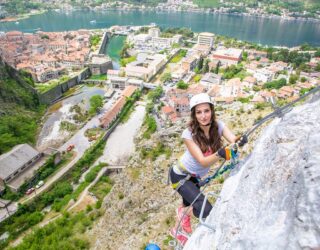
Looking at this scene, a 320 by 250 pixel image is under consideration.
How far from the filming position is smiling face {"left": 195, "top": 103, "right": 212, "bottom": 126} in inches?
122

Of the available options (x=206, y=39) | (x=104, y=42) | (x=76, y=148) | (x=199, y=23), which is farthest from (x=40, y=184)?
(x=199, y=23)

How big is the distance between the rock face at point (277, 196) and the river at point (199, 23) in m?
63.1

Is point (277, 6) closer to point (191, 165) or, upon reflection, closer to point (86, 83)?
point (86, 83)

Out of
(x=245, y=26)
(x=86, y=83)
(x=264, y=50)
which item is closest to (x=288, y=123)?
(x=86, y=83)

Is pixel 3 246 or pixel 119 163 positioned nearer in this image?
pixel 3 246

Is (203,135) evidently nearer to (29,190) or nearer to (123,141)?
(29,190)

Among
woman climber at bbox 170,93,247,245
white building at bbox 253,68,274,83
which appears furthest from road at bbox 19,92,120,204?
white building at bbox 253,68,274,83

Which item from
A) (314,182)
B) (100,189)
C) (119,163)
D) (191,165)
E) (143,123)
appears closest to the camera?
(314,182)

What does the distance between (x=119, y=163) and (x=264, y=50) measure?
37.1 metres

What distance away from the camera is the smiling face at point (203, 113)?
3.09m

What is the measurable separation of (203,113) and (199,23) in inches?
3225

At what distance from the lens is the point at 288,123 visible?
2590 millimetres

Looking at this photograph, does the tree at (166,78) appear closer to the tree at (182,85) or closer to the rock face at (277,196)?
the tree at (182,85)

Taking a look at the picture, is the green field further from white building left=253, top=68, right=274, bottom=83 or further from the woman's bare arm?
the woman's bare arm
